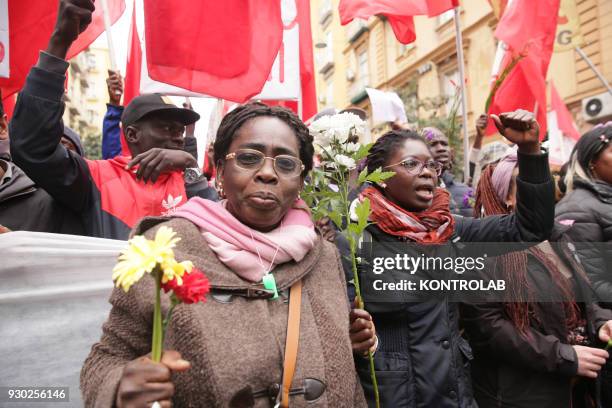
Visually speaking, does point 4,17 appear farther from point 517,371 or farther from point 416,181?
point 517,371

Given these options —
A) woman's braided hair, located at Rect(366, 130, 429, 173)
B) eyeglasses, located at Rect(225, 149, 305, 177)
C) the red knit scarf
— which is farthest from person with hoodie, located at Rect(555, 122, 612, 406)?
eyeglasses, located at Rect(225, 149, 305, 177)

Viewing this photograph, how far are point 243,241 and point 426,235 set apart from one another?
3.55 ft

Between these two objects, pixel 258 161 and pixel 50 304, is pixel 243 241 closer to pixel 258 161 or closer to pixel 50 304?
→ pixel 258 161

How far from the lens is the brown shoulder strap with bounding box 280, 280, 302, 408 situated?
5.08ft

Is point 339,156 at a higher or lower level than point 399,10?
lower

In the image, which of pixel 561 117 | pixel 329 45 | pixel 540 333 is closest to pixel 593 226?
pixel 540 333

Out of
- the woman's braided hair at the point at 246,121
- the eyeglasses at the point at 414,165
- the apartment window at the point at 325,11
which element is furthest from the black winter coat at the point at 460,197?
the apartment window at the point at 325,11

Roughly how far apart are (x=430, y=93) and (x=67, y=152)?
791 inches

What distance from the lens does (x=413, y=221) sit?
2.53 m

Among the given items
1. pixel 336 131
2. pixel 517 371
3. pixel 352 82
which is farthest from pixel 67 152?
pixel 352 82

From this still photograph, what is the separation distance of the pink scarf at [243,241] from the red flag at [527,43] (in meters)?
4.00

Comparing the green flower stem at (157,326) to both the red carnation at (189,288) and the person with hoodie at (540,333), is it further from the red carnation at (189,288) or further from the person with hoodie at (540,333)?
the person with hoodie at (540,333)

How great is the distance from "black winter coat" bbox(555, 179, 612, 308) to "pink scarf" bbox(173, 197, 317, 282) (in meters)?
1.77

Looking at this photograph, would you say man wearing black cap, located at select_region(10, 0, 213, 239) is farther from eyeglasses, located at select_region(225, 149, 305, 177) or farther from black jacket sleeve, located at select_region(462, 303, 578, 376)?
black jacket sleeve, located at select_region(462, 303, 578, 376)
